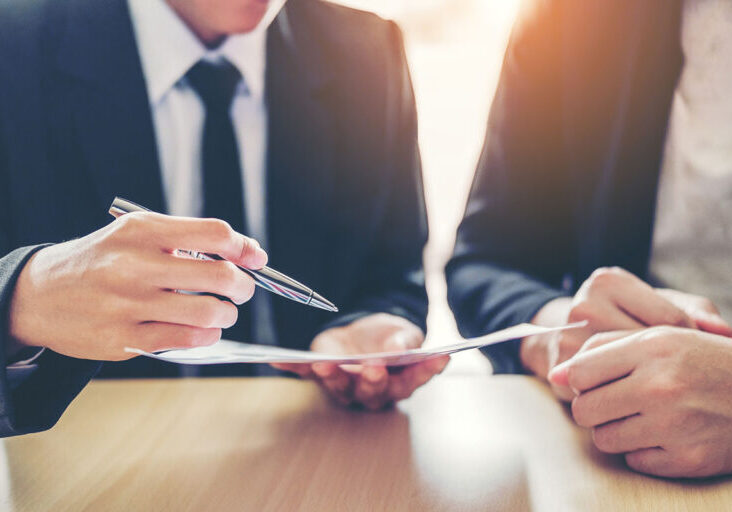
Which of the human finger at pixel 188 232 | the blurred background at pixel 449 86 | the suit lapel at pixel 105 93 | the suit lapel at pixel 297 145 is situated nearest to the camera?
the human finger at pixel 188 232

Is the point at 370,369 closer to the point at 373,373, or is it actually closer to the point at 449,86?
the point at 373,373

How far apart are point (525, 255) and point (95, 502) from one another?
0.61m

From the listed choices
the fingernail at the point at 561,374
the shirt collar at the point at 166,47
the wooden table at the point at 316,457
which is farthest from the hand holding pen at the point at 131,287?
the shirt collar at the point at 166,47

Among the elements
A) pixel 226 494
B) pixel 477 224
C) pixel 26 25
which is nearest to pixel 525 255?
pixel 477 224

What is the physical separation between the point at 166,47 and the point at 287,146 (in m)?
0.20

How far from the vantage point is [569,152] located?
80 centimetres

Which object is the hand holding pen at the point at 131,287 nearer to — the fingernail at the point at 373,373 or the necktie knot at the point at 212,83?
the fingernail at the point at 373,373

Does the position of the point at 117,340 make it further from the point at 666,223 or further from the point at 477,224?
the point at 666,223

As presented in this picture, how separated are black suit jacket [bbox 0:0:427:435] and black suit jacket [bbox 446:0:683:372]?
11 cm

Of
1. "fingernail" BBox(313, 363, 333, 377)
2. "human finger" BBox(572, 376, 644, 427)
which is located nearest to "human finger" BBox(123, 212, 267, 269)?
"fingernail" BBox(313, 363, 333, 377)

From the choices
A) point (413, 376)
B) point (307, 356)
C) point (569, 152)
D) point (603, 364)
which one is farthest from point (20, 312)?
point (569, 152)

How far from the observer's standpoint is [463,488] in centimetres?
41

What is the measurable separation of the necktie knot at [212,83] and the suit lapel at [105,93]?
0.08 metres

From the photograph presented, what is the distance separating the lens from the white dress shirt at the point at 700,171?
67 cm
